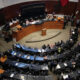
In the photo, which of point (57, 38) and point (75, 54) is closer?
point (75, 54)

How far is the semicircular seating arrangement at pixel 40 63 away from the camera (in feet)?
39.4

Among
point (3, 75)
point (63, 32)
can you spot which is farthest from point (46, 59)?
point (63, 32)

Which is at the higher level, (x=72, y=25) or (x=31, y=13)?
(x=31, y=13)

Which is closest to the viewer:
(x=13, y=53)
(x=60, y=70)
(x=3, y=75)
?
(x=3, y=75)

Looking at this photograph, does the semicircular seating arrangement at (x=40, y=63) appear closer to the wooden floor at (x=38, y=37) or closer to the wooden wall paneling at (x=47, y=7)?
the wooden floor at (x=38, y=37)

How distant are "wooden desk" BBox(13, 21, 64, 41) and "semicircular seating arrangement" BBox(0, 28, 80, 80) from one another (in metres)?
2.04

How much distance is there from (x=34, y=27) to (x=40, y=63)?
254 inches

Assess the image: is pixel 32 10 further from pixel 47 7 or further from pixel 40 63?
pixel 40 63

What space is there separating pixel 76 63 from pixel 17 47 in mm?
5772

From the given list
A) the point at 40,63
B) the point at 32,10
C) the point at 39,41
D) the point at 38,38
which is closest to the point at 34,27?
the point at 38,38

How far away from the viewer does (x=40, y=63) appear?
Answer: 46.3 feet

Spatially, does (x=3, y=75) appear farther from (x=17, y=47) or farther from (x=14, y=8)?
(x=14, y=8)

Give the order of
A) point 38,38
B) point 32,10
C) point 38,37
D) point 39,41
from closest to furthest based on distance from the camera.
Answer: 1. point 39,41
2. point 38,38
3. point 38,37
4. point 32,10

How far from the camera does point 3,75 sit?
1195 cm
